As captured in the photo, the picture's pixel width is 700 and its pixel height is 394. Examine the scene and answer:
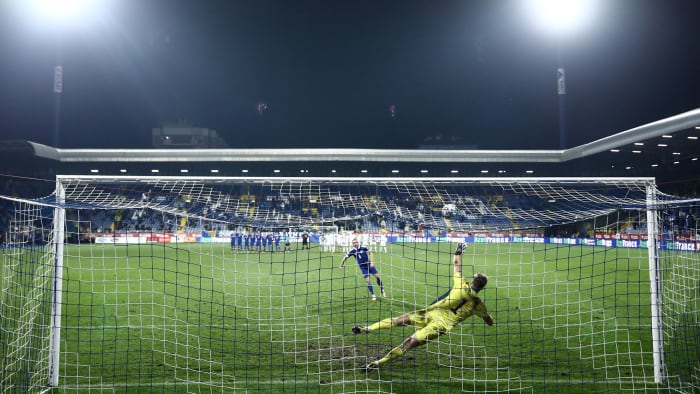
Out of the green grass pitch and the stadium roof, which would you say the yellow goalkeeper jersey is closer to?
the green grass pitch

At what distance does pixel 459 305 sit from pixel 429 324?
0.46 meters

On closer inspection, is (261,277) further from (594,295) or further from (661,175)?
(661,175)

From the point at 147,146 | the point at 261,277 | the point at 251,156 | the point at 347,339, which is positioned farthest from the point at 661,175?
the point at 147,146

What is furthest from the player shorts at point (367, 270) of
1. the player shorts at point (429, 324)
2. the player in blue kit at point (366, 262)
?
the player shorts at point (429, 324)

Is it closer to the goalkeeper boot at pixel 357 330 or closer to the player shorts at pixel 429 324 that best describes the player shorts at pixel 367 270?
the player shorts at pixel 429 324

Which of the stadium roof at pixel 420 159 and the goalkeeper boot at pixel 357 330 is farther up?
the stadium roof at pixel 420 159

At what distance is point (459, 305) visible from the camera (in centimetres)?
624

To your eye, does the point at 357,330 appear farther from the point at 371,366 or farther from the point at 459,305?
the point at 459,305

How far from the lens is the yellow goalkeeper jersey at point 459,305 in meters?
6.23

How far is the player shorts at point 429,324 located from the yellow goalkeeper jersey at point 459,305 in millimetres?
18

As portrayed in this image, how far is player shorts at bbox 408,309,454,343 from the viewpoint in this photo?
6051 millimetres

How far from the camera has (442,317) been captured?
6254 millimetres

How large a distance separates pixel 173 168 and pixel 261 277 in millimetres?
22104

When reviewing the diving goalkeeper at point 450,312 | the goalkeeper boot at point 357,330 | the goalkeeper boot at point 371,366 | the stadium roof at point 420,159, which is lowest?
the goalkeeper boot at point 371,366
